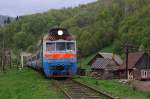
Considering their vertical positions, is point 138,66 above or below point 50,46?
below

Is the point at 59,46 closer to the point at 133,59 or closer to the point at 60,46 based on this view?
the point at 60,46

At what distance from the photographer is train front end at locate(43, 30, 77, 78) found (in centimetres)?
3080

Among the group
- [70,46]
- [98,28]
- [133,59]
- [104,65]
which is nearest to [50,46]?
[70,46]

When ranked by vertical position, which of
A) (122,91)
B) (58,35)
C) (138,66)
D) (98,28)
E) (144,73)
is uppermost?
(98,28)

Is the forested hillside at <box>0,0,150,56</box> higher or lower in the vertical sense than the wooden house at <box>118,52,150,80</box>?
higher

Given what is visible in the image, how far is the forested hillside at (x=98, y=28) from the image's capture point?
138 m

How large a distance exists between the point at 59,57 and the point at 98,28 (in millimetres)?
127354

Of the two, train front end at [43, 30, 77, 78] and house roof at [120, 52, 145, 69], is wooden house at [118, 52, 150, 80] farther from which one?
train front end at [43, 30, 77, 78]

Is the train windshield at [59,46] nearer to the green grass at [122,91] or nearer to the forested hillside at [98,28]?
the green grass at [122,91]

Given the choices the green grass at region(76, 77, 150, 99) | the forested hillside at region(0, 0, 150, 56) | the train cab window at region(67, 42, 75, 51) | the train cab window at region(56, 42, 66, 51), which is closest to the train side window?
the train cab window at region(56, 42, 66, 51)

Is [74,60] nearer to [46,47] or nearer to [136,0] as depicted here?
[46,47]

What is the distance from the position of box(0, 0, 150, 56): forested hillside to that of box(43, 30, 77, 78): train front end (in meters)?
94.6

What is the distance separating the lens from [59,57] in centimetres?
3097

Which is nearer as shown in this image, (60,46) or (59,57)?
(59,57)
